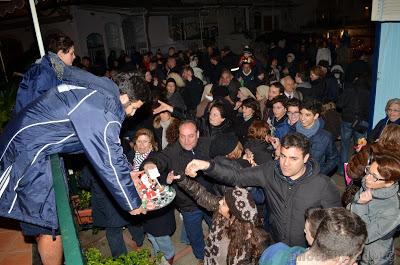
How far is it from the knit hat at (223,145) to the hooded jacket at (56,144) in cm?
168

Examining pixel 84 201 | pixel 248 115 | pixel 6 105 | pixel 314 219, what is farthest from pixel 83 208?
pixel 314 219

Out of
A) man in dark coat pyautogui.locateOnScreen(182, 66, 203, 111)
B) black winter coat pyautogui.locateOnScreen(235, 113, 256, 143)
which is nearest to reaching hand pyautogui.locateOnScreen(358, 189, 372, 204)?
black winter coat pyautogui.locateOnScreen(235, 113, 256, 143)

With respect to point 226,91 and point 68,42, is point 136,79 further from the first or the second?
point 226,91

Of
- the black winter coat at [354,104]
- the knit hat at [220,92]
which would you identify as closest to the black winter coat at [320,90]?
the black winter coat at [354,104]

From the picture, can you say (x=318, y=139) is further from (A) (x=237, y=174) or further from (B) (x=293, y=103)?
(A) (x=237, y=174)

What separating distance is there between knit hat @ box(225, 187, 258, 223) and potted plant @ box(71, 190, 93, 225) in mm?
3034

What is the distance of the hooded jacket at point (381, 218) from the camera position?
11.8 feet

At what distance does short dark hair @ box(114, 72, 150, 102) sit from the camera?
11.4ft

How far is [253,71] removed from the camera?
11.4 meters

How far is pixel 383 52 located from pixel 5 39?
69.7ft

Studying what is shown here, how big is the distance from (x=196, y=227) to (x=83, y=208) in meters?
1.89

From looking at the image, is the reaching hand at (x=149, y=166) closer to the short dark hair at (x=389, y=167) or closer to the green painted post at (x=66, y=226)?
the green painted post at (x=66, y=226)

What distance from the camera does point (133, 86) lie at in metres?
3.46

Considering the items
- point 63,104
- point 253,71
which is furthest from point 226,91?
point 63,104
